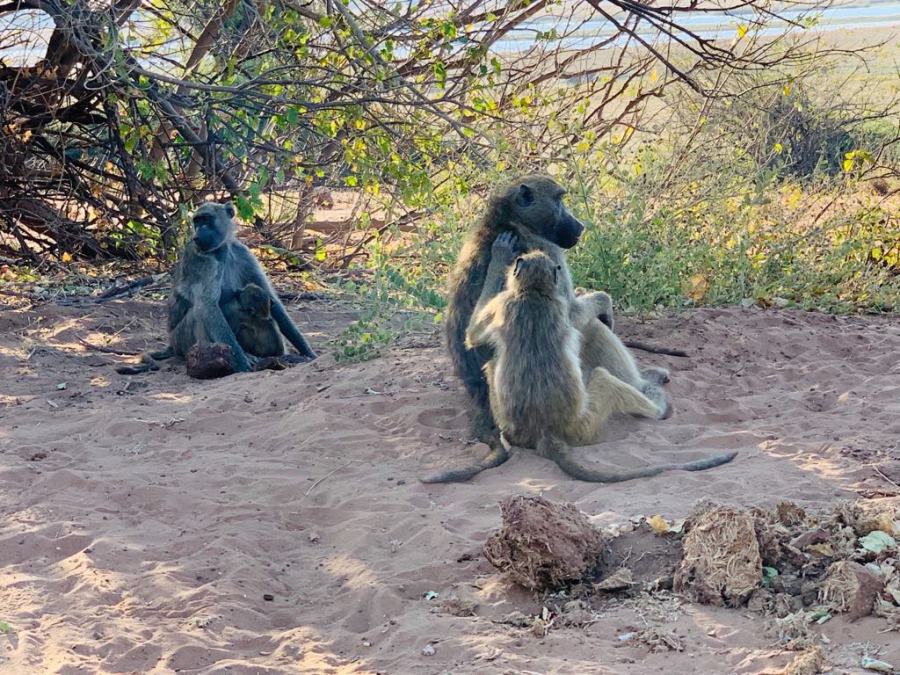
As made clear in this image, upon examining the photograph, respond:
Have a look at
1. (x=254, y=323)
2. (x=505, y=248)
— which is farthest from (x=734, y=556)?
(x=254, y=323)

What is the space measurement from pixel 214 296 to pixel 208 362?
2.57ft

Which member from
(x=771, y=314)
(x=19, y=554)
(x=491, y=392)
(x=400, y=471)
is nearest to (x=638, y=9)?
(x=771, y=314)

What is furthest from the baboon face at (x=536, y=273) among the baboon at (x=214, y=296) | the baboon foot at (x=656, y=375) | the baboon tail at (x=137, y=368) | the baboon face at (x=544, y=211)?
the baboon tail at (x=137, y=368)

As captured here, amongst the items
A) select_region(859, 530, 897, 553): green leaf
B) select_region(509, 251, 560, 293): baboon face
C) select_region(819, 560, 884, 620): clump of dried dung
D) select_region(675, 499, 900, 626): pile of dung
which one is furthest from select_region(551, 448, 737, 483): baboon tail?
select_region(819, 560, 884, 620): clump of dried dung

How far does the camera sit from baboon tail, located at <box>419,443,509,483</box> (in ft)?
18.1

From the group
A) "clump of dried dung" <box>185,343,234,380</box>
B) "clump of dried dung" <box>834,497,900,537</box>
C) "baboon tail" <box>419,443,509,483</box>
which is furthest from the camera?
"clump of dried dung" <box>185,343,234,380</box>

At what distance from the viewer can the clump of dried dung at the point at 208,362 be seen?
26.7ft

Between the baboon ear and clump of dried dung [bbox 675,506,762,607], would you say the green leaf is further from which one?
the baboon ear

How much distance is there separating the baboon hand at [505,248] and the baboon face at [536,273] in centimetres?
50

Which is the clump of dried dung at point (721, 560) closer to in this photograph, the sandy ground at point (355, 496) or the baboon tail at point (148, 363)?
the sandy ground at point (355, 496)

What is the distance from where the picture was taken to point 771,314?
7938 mm

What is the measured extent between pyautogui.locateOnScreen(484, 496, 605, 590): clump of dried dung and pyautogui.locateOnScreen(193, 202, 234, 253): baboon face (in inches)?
203

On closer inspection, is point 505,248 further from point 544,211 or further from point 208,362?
point 208,362

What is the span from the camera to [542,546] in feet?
13.3
